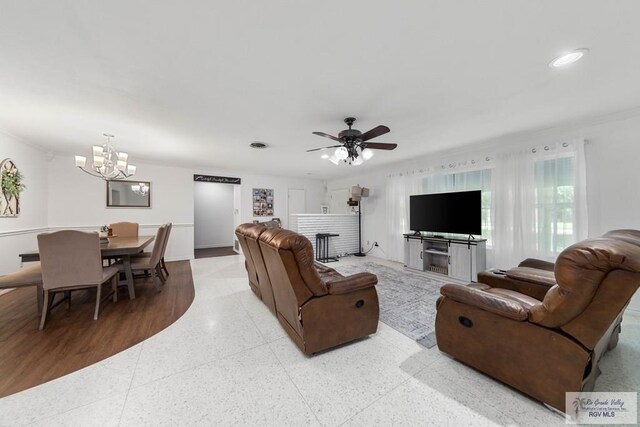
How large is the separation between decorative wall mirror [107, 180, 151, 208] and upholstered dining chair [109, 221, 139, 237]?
3.48 ft

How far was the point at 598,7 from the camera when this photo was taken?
1327 mm

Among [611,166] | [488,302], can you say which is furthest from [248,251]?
[611,166]

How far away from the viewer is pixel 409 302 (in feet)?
10.2

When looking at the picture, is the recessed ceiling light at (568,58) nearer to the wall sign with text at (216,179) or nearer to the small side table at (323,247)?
A: the small side table at (323,247)

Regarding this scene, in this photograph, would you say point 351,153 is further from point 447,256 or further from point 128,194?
point 128,194

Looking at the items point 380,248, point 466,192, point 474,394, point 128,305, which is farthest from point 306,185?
point 474,394

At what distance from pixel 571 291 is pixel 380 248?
4.95m

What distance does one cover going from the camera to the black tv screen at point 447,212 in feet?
13.1

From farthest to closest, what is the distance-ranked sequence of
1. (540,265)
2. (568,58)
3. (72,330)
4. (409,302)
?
(409,302)
(540,265)
(72,330)
(568,58)

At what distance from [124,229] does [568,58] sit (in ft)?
20.9

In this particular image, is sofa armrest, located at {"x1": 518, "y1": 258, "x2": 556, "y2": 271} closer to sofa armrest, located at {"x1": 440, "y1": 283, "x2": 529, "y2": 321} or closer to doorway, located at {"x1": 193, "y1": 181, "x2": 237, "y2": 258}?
sofa armrest, located at {"x1": 440, "y1": 283, "x2": 529, "y2": 321}

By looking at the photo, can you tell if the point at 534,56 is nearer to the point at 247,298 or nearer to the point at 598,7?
the point at 598,7

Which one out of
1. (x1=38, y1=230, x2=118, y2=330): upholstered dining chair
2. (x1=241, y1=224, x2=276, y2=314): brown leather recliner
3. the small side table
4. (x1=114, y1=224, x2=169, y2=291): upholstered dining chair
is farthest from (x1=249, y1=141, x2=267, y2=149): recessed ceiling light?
the small side table

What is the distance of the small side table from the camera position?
5.92 metres
